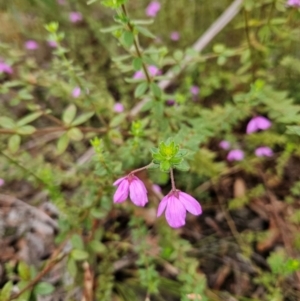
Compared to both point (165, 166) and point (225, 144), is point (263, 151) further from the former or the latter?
point (165, 166)

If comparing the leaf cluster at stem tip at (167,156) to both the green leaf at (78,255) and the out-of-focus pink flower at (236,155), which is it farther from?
the out-of-focus pink flower at (236,155)

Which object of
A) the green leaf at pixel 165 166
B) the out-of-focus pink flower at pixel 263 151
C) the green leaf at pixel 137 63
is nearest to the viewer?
the green leaf at pixel 165 166

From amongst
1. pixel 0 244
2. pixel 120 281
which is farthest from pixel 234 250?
pixel 0 244

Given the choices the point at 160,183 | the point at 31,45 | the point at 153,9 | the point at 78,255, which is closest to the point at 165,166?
the point at 78,255

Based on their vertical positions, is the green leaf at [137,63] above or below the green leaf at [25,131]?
above

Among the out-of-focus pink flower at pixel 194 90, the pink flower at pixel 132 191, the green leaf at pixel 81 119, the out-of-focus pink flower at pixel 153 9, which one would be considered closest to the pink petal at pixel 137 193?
the pink flower at pixel 132 191

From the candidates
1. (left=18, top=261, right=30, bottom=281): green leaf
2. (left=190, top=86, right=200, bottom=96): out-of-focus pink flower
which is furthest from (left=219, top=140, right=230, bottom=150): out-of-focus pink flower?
(left=18, top=261, right=30, bottom=281): green leaf

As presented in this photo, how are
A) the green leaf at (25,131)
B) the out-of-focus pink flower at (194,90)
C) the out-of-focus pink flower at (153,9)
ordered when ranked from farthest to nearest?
the out-of-focus pink flower at (153,9) < the out-of-focus pink flower at (194,90) < the green leaf at (25,131)
